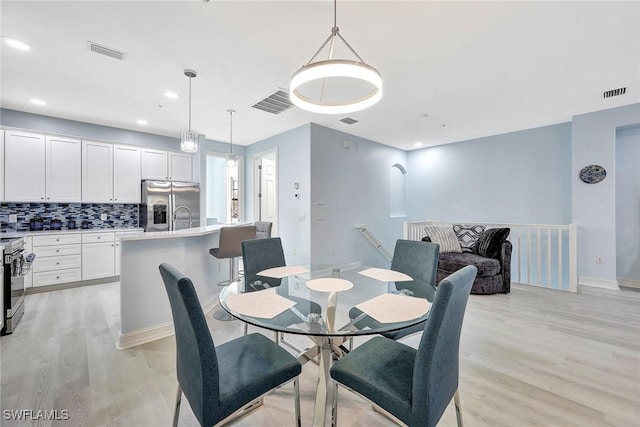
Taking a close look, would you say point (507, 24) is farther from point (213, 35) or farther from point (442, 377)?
point (442, 377)

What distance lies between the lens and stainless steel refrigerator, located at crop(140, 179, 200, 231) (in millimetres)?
4648

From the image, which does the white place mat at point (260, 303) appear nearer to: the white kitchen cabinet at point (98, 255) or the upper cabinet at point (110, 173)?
the white kitchen cabinet at point (98, 255)

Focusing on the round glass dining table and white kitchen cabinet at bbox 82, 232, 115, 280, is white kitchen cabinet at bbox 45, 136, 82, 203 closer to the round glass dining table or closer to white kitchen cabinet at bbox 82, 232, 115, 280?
white kitchen cabinet at bbox 82, 232, 115, 280

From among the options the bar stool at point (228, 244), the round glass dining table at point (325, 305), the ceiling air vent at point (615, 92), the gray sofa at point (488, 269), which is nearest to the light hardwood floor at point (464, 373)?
the bar stool at point (228, 244)

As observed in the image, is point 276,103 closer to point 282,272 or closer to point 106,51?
point 106,51

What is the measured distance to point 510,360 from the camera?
2.11 meters

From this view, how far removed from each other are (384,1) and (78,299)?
4873 millimetres

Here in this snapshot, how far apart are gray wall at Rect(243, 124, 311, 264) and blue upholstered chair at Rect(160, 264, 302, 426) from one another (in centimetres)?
312

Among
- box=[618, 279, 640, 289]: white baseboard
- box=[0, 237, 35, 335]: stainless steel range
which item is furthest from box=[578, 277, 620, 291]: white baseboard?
box=[0, 237, 35, 335]: stainless steel range

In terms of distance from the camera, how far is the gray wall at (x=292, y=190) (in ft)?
14.7

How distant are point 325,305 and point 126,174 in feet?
15.6

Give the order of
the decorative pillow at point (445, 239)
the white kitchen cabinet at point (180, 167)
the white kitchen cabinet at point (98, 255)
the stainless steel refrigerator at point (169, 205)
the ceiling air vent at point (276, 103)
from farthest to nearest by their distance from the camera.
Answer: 1. the white kitchen cabinet at point (180, 167)
2. the stainless steel refrigerator at point (169, 205)
3. the decorative pillow at point (445, 239)
4. the white kitchen cabinet at point (98, 255)
5. the ceiling air vent at point (276, 103)

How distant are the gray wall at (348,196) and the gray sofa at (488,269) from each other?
1.73 m

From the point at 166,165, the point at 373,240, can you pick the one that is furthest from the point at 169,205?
the point at 373,240
